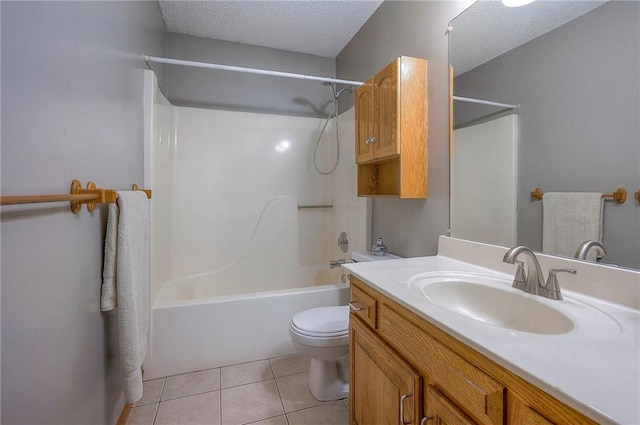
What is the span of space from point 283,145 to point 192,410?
214 cm

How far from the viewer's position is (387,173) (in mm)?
1839

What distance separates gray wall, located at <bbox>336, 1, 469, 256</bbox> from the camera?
56.0 inches

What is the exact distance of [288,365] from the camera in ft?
5.99

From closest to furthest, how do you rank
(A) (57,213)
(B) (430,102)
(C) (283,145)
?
1. (A) (57,213)
2. (B) (430,102)
3. (C) (283,145)

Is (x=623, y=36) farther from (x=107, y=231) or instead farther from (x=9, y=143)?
(x=107, y=231)

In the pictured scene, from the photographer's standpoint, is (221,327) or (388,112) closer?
(388,112)

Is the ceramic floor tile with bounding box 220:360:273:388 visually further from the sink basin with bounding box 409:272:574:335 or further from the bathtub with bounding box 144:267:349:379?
the sink basin with bounding box 409:272:574:335

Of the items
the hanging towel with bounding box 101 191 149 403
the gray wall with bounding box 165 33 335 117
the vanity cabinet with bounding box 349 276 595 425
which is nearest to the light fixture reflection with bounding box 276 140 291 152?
the gray wall with bounding box 165 33 335 117

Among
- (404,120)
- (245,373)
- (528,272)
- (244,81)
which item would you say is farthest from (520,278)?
(244,81)

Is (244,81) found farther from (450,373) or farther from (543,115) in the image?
(450,373)

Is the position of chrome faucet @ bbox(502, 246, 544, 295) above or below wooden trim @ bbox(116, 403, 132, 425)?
above

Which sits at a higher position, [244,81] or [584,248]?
[244,81]

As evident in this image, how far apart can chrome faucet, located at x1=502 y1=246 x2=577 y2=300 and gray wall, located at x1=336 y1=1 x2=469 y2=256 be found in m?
0.53

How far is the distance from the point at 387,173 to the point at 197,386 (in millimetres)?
1750
